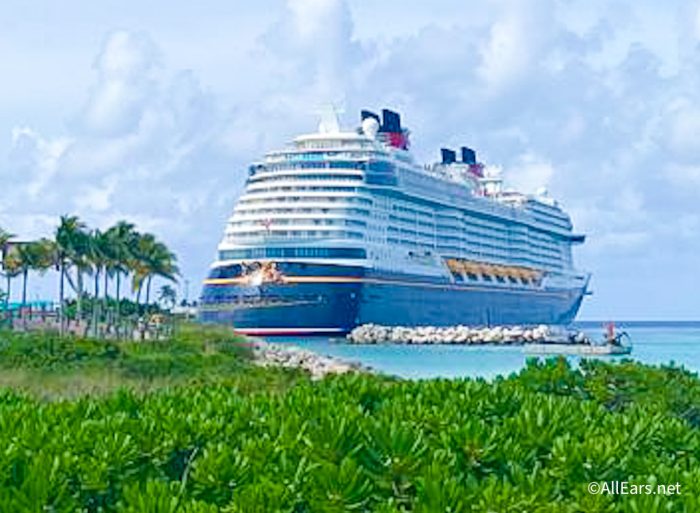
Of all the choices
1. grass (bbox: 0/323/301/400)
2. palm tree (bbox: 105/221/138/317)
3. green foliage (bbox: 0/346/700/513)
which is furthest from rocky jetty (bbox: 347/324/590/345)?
green foliage (bbox: 0/346/700/513)

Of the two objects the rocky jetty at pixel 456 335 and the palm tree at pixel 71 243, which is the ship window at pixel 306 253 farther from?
the palm tree at pixel 71 243

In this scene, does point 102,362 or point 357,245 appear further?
point 357,245

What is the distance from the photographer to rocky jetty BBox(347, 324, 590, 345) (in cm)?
6481

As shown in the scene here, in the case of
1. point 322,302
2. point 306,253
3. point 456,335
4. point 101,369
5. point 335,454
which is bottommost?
point 335,454

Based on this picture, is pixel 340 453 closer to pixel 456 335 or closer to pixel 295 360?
pixel 295 360

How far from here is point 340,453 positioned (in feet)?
20.7

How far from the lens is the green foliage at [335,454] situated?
5.15 m

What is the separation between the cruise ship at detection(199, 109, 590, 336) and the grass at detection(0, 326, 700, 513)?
53.2 metres

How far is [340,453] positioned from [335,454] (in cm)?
3

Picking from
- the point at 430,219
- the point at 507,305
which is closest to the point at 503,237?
the point at 507,305

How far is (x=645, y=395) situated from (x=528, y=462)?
7.53 meters

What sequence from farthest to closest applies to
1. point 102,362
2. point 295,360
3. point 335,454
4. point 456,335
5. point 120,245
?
point 456,335 < point 120,245 < point 295,360 < point 102,362 < point 335,454

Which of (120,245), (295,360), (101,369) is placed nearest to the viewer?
(101,369)

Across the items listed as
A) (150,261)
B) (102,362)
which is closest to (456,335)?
(150,261)
